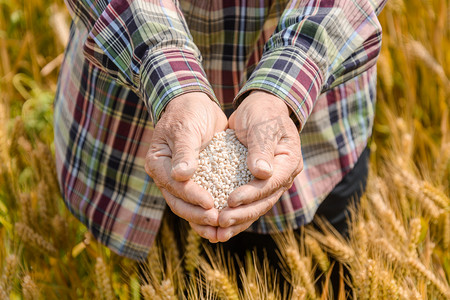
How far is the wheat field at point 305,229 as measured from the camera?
1.02 m

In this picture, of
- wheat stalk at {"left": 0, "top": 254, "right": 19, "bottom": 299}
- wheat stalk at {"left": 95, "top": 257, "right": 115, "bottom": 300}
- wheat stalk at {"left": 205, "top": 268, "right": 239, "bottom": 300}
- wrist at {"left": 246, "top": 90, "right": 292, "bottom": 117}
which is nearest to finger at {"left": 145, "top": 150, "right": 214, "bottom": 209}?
wrist at {"left": 246, "top": 90, "right": 292, "bottom": 117}

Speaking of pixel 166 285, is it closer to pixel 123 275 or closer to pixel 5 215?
pixel 123 275

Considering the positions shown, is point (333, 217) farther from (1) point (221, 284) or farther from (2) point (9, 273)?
(2) point (9, 273)

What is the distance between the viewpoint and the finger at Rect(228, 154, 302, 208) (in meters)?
0.72

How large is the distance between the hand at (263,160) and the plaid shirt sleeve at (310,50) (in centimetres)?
3

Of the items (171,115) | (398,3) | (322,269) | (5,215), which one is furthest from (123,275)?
(398,3)

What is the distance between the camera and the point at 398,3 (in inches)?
67.2

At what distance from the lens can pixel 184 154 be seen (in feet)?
2.32

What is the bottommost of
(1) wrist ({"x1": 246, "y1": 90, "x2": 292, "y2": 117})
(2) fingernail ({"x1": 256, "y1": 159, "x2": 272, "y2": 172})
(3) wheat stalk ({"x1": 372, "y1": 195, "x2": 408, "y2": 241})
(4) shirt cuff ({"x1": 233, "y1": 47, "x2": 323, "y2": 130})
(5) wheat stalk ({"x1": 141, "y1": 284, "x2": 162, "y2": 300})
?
(5) wheat stalk ({"x1": 141, "y1": 284, "x2": 162, "y2": 300})

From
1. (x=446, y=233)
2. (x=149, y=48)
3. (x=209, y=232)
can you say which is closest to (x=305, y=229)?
(x=446, y=233)

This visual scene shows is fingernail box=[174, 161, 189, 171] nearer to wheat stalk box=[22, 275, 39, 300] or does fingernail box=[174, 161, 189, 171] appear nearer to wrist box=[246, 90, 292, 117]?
wrist box=[246, 90, 292, 117]

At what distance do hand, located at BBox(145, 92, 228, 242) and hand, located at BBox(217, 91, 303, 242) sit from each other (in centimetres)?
3

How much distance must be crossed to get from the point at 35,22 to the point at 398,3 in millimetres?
1530

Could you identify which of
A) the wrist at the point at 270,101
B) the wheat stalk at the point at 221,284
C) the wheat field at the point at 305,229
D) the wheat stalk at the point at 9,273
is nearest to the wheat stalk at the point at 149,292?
the wheat field at the point at 305,229
